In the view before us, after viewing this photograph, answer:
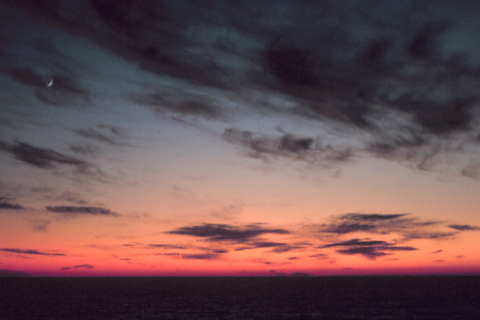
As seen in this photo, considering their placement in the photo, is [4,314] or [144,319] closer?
[144,319]

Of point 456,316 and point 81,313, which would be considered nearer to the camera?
point 456,316

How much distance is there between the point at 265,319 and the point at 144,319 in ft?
81.8

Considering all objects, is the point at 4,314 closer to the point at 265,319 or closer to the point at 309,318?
the point at 265,319

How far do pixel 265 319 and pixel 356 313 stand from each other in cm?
2186

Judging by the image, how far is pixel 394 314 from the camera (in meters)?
75.6

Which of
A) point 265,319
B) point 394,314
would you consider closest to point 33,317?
point 265,319

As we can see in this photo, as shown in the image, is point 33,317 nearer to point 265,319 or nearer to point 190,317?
point 190,317

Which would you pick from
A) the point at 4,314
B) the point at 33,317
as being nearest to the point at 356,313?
the point at 33,317

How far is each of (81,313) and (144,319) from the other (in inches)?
690

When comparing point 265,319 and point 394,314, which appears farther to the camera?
point 394,314

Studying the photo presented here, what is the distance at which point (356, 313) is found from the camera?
7750cm

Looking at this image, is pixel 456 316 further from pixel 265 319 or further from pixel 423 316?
pixel 265 319

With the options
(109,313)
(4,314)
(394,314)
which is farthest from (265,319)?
(4,314)

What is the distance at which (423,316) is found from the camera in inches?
2852
